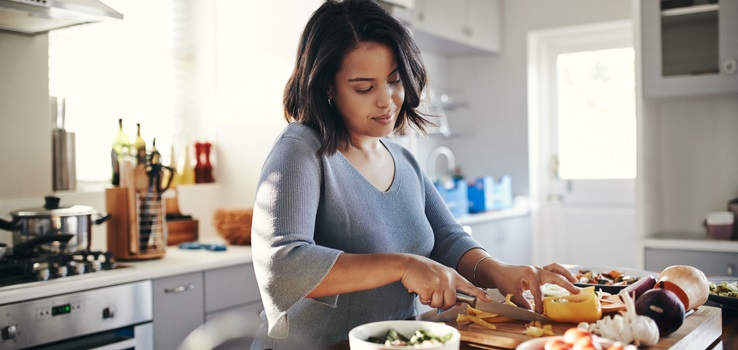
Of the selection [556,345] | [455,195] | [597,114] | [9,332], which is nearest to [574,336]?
[556,345]

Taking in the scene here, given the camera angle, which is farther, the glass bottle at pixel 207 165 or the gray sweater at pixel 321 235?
the glass bottle at pixel 207 165

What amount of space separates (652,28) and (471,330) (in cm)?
263

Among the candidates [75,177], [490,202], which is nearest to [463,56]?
[490,202]

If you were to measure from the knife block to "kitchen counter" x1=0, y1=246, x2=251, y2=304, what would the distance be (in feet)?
0.13

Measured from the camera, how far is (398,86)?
152 centimetres

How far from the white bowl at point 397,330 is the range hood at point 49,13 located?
174 centimetres

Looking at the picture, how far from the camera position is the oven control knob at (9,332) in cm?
199

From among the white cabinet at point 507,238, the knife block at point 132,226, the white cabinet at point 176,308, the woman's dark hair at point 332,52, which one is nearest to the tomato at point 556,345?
the woman's dark hair at point 332,52

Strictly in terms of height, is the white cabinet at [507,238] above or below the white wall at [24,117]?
below

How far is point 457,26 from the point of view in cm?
459

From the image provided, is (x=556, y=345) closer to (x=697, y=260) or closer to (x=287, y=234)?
(x=287, y=234)

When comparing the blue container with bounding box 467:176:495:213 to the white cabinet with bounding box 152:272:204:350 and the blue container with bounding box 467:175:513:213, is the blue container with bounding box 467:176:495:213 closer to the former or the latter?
the blue container with bounding box 467:175:513:213

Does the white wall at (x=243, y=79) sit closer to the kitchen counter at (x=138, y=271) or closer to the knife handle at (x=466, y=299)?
the kitchen counter at (x=138, y=271)

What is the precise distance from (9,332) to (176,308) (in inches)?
23.4
